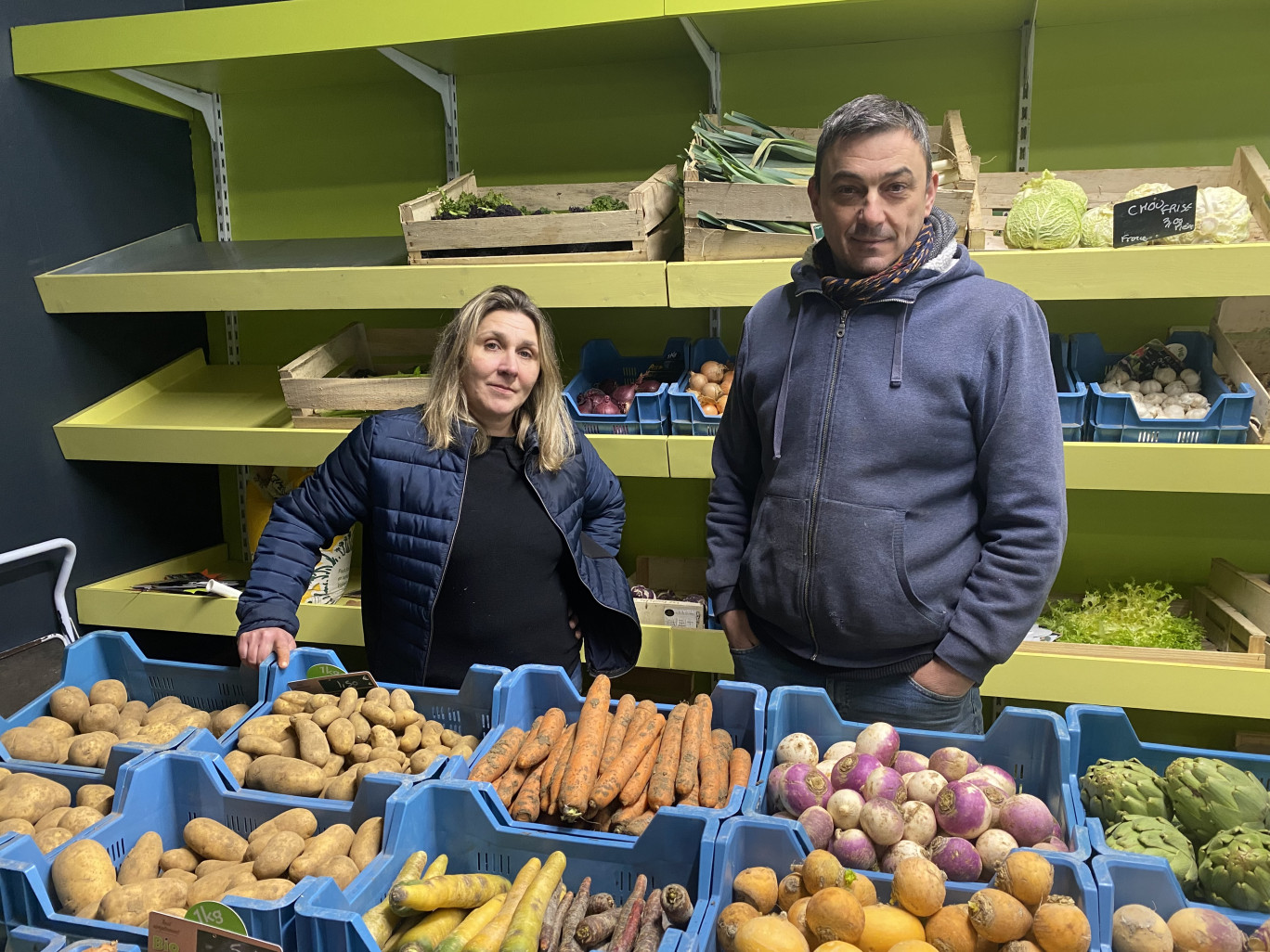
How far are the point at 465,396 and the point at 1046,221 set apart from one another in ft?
5.05

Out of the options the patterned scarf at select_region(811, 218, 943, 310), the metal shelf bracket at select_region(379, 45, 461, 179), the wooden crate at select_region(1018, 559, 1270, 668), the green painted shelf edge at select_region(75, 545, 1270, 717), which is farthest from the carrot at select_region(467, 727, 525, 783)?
the metal shelf bracket at select_region(379, 45, 461, 179)

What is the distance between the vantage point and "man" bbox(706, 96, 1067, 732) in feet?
5.26

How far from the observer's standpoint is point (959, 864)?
120cm

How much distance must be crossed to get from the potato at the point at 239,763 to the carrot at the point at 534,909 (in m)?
0.60

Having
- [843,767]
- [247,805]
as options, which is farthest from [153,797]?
[843,767]

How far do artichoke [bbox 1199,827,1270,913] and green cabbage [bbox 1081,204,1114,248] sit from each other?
1659 millimetres

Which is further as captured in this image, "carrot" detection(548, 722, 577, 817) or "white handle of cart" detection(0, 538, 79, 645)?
"white handle of cart" detection(0, 538, 79, 645)

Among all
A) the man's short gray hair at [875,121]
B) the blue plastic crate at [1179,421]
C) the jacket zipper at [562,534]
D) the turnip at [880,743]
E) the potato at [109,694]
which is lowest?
the potato at [109,694]

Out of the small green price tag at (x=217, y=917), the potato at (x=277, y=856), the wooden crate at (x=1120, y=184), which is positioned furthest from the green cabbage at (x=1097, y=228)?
the small green price tag at (x=217, y=917)

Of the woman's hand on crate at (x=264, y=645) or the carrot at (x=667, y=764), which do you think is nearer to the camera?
the carrot at (x=667, y=764)

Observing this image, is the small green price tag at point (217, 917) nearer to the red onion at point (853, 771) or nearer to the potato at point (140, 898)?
the potato at point (140, 898)

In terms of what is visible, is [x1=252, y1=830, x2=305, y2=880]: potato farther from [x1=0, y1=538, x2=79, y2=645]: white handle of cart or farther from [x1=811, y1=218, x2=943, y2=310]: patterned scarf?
[x1=0, y1=538, x2=79, y2=645]: white handle of cart

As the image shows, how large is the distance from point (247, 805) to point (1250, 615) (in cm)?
264

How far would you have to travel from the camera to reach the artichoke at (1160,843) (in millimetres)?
1235
